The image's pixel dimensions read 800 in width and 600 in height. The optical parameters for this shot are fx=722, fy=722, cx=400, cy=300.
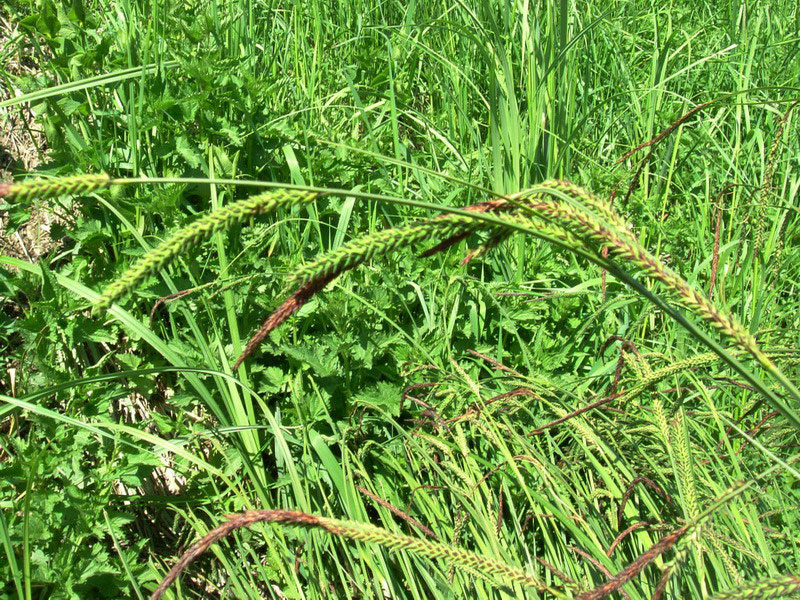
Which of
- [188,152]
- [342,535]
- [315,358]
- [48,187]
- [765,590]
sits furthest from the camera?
[188,152]

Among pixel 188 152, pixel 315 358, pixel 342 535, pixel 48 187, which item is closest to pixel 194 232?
pixel 48 187

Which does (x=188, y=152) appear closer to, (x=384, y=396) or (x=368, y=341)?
(x=368, y=341)

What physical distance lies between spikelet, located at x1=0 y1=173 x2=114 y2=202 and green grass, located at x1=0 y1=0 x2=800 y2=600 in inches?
30.1

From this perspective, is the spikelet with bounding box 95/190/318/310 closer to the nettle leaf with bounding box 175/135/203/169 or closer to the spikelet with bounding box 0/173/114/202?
the spikelet with bounding box 0/173/114/202

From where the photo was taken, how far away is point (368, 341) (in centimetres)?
217

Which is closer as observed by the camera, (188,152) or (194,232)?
(194,232)

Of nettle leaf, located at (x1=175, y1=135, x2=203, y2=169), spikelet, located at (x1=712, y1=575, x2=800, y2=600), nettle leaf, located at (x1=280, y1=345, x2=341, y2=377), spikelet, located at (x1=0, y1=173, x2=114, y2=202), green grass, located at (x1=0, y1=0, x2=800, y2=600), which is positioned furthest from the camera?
nettle leaf, located at (x1=175, y1=135, x2=203, y2=169)

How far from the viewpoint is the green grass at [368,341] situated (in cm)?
177

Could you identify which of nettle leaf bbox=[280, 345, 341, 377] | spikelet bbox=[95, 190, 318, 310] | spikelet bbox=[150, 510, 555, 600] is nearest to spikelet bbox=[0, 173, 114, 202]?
spikelet bbox=[95, 190, 318, 310]

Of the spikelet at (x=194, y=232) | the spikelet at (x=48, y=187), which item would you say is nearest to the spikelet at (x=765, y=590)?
the spikelet at (x=194, y=232)

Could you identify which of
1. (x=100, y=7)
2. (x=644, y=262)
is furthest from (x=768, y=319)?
(x=100, y=7)

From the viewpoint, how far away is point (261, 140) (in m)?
2.62

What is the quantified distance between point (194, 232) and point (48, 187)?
14 cm

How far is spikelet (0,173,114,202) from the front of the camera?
2.32 feet
